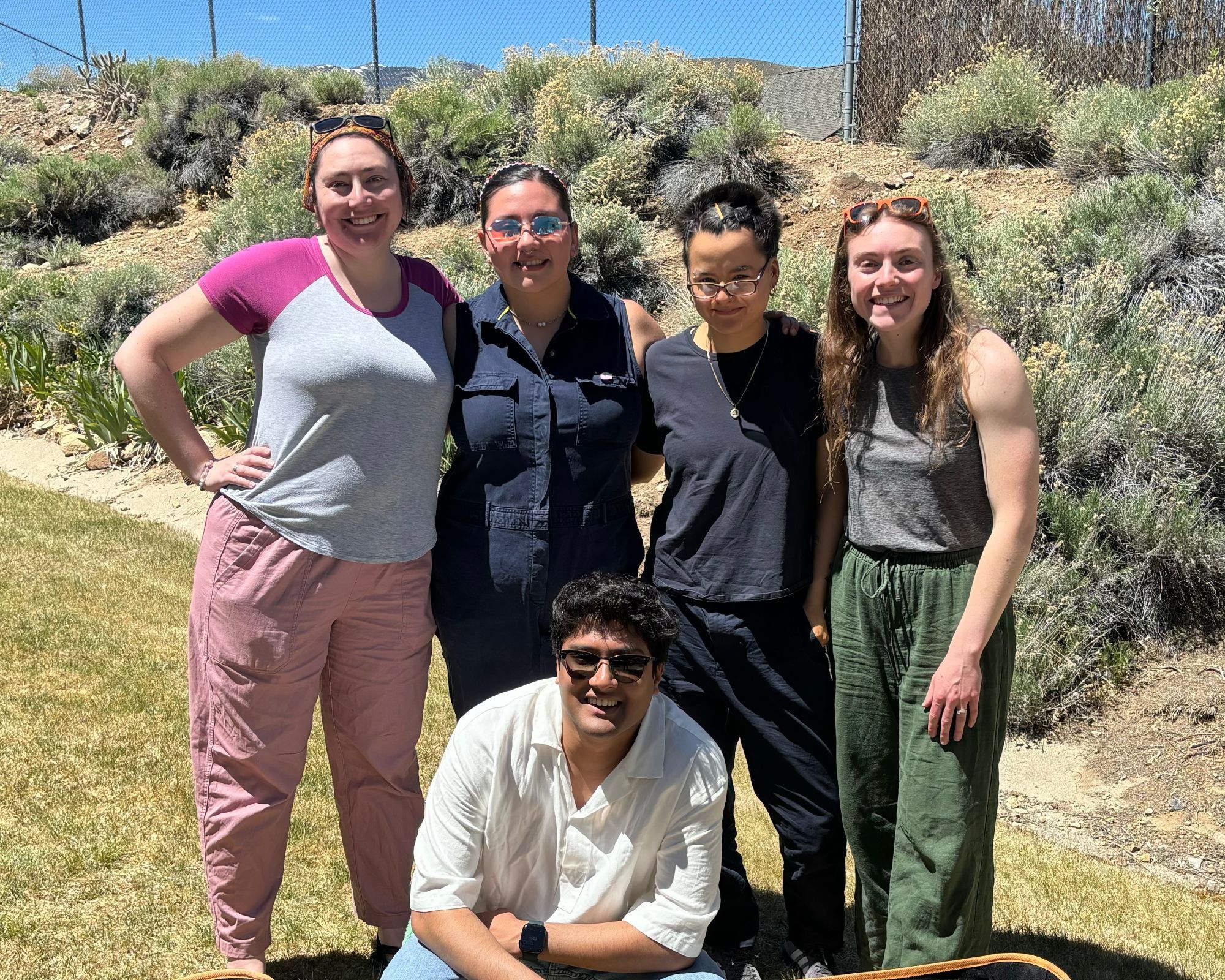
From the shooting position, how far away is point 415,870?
7.80 ft

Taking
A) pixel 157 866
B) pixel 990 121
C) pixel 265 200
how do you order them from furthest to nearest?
1. pixel 265 200
2. pixel 990 121
3. pixel 157 866

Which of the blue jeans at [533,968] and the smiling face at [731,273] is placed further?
the smiling face at [731,273]

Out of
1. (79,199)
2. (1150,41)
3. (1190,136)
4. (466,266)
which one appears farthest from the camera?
(79,199)

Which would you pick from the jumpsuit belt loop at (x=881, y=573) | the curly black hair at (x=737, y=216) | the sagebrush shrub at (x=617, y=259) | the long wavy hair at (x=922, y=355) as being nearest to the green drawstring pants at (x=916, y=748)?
the jumpsuit belt loop at (x=881, y=573)

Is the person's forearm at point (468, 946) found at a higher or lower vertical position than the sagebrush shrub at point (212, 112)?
lower

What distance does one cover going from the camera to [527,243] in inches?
105

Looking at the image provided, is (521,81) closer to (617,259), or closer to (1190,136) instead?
(617,259)

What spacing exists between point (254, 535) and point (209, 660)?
12.6 inches

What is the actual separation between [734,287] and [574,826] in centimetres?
124

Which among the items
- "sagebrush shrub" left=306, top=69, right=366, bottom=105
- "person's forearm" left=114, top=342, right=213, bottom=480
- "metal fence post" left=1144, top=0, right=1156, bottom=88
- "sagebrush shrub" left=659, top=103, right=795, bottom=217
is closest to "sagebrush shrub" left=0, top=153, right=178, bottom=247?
"sagebrush shrub" left=306, top=69, right=366, bottom=105

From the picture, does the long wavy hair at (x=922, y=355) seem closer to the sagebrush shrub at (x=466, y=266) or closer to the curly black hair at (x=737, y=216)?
the curly black hair at (x=737, y=216)

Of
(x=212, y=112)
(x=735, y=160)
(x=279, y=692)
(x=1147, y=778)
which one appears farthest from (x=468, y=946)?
(x=212, y=112)

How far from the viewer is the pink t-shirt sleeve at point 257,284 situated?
2652mm

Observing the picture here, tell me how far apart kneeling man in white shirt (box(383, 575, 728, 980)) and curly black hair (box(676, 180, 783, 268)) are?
84 cm
